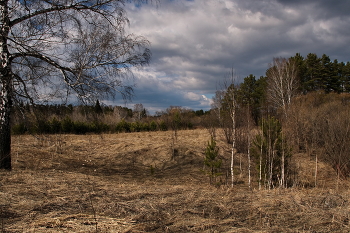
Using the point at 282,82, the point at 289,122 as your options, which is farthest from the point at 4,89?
the point at 282,82

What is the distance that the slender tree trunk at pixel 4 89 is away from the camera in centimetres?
577

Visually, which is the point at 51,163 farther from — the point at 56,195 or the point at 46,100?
the point at 56,195

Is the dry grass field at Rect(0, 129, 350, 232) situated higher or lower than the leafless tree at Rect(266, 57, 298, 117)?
lower

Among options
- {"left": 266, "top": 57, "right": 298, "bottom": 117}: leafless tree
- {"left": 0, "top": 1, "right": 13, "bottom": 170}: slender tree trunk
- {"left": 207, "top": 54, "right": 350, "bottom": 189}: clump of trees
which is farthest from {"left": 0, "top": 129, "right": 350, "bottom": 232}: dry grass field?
{"left": 266, "top": 57, "right": 298, "bottom": 117}: leafless tree

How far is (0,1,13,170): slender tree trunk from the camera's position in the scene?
5774 mm

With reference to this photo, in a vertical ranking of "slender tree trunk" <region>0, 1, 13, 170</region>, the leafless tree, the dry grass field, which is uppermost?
the leafless tree

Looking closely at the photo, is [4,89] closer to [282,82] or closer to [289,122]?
[289,122]

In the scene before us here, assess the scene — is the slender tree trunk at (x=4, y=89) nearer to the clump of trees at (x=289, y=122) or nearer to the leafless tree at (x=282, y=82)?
the clump of trees at (x=289, y=122)

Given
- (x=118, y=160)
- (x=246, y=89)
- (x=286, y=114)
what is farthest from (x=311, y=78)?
(x=118, y=160)

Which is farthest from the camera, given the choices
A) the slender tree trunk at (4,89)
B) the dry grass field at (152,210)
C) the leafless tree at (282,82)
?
the leafless tree at (282,82)

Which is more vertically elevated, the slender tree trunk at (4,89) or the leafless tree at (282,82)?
the leafless tree at (282,82)

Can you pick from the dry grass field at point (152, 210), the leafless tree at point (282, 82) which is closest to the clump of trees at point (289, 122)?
the leafless tree at point (282, 82)

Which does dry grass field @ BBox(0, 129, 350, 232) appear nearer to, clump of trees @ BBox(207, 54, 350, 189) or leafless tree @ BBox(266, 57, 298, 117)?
clump of trees @ BBox(207, 54, 350, 189)

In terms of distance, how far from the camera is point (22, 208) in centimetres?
370
